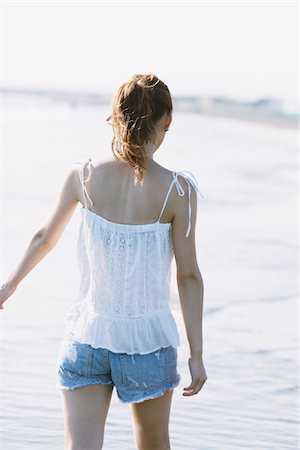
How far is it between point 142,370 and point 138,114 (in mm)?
917

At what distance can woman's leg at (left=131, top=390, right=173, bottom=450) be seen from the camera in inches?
165

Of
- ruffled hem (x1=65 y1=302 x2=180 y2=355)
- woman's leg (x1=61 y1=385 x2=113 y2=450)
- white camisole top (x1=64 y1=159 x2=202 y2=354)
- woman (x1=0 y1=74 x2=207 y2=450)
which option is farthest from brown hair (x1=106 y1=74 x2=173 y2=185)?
woman's leg (x1=61 y1=385 x2=113 y2=450)

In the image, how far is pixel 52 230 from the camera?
432 cm

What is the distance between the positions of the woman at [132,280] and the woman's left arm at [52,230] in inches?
2.2

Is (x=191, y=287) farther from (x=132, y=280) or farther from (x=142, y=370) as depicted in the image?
(x=142, y=370)

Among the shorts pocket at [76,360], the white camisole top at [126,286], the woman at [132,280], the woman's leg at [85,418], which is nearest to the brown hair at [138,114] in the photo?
the woman at [132,280]

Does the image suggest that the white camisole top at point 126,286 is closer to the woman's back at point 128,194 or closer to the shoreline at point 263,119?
the woman's back at point 128,194

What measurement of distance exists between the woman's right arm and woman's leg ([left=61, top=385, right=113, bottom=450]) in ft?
1.08

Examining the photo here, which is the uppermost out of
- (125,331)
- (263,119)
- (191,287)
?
(191,287)

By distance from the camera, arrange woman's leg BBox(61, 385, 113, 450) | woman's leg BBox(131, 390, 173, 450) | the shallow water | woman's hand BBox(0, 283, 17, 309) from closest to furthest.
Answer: woman's leg BBox(61, 385, 113, 450) → woman's leg BBox(131, 390, 173, 450) → woman's hand BBox(0, 283, 17, 309) → the shallow water

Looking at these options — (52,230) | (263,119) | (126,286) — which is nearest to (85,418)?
(126,286)

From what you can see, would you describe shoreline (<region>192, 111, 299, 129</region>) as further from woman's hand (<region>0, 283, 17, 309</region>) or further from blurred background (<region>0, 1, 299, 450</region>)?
→ woman's hand (<region>0, 283, 17, 309</region>)

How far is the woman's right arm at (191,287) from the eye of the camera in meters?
4.14

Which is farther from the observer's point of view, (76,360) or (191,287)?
(191,287)
